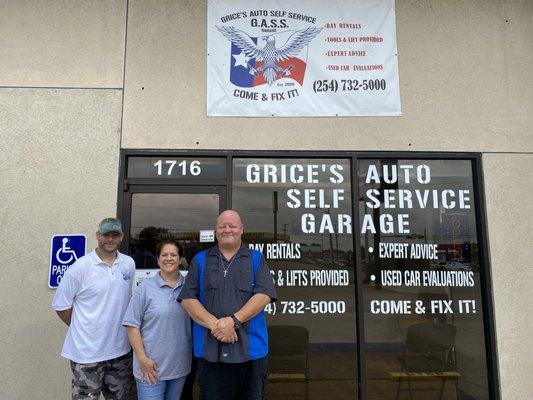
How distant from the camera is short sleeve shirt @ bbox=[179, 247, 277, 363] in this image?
254cm

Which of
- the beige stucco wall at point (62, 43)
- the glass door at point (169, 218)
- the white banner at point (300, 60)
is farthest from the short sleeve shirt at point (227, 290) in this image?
the beige stucco wall at point (62, 43)

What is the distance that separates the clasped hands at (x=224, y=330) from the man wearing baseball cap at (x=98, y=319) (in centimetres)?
73

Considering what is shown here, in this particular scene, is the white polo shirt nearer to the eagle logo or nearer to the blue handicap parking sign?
the blue handicap parking sign

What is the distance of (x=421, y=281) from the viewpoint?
13.0 feet

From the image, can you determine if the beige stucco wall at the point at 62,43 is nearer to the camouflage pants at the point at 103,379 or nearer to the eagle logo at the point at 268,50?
the eagle logo at the point at 268,50

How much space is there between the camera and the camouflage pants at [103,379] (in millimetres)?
2707

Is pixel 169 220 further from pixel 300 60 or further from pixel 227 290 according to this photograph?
pixel 300 60

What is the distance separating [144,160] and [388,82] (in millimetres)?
2497

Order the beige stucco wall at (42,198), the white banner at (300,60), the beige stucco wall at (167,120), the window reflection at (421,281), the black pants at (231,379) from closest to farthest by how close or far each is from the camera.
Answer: the black pants at (231,379) < the beige stucco wall at (42,198) < the beige stucco wall at (167,120) < the window reflection at (421,281) < the white banner at (300,60)

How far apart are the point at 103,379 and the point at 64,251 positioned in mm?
1385

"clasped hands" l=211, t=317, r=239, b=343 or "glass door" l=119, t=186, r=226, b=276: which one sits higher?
"glass door" l=119, t=186, r=226, b=276

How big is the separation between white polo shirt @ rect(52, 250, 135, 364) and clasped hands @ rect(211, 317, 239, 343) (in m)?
0.73

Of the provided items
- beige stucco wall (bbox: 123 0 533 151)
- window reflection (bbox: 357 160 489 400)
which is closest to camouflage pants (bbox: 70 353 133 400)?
beige stucco wall (bbox: 123 0 533 151)

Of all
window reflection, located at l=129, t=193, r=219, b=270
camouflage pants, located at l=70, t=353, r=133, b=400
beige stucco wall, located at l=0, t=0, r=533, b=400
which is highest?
beige stucco wall, located at l=0, t=0, r=533, b=400
